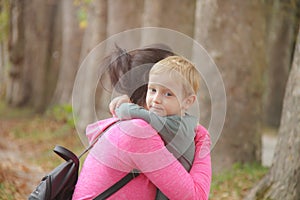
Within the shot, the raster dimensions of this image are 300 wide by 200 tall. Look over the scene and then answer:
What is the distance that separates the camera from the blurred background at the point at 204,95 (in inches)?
257

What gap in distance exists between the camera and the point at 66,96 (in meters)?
18.4

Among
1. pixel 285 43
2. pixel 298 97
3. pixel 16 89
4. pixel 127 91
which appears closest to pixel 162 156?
pixel 127 91

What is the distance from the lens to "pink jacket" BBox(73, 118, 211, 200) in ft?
9.65

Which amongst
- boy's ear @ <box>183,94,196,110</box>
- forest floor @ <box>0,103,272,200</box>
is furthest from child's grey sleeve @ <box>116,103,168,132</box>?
forest floor @ <box>0,103,272,200</box>

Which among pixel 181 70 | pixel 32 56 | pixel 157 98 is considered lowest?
pixel 32 56

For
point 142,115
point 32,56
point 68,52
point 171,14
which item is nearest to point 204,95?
point 171,14

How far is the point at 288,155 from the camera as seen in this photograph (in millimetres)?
5160

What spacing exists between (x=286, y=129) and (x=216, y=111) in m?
2.16

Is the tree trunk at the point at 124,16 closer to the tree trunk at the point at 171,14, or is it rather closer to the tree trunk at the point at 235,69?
the tree trunk at the point at 171,14

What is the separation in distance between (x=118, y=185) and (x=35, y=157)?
852 cm

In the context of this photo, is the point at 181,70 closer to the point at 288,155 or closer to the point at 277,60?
the point at 288,155

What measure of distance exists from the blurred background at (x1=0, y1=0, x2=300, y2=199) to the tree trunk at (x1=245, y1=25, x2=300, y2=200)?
0.01m

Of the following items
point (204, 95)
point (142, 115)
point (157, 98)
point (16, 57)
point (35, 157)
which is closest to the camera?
point (142, 115)

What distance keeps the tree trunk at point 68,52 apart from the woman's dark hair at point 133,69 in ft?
49.6
